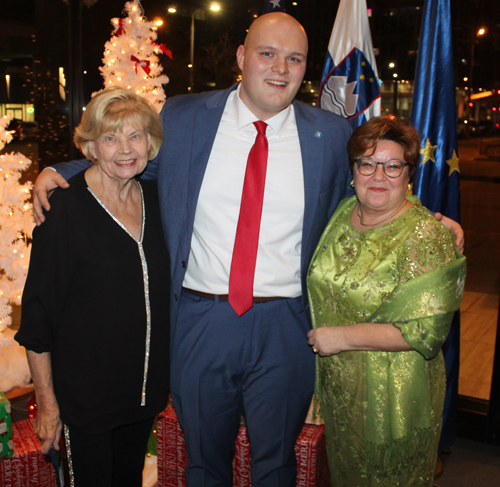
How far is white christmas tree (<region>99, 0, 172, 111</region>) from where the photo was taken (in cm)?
417

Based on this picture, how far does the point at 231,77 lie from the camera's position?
4.72 m

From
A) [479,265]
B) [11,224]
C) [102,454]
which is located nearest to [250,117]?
[102,454]

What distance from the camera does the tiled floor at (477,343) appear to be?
3367 millimetres

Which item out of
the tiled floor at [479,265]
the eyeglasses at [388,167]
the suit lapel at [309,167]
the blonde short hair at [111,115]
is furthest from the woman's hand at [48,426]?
the tiled floor at [479,265]

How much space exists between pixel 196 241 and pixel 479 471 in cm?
223

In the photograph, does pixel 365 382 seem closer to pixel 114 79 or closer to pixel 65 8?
pixel 114 79

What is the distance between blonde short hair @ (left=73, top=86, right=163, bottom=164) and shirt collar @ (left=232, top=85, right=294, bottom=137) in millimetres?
338

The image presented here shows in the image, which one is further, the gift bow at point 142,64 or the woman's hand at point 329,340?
the gift bow at point 142,64

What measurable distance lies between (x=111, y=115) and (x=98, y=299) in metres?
0.59

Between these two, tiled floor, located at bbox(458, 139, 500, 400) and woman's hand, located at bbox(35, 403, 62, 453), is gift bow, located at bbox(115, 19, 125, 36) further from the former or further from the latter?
woman's hand, located at bbox(35, 403, 62, 453)

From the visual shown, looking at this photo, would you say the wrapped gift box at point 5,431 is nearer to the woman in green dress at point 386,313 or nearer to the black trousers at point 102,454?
the black trousers at point 102,454

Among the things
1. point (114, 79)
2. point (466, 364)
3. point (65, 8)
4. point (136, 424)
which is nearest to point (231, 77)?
point (114, 79)

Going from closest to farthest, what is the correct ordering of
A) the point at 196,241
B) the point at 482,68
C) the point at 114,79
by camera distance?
the point at 196,241
the point at 482,68
the point at 114,79

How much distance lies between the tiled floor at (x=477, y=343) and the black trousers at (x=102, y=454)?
2420 mm
